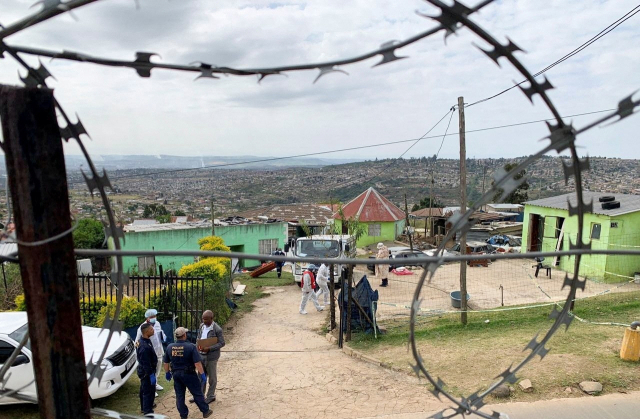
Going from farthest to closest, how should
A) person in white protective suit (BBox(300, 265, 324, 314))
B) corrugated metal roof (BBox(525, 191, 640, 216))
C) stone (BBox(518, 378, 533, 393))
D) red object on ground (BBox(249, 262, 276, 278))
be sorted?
red object on ground (BBox(249, 262, 276, 278)) < corrugated metal roof (BBox(525, 191, 640, 216)) < person in white protective suit (BBox(300, 265, 324, 314)) < stone (BBox(518, 378, 533, 393))

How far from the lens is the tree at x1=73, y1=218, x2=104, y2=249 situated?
24.0 meters

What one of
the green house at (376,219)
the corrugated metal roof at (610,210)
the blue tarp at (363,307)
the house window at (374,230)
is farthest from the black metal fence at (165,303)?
the house window at (374,230)

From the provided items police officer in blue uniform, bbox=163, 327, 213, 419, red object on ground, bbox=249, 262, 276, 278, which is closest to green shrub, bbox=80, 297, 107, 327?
police officer in blue uniform, bbox=163, 327, 213, 419

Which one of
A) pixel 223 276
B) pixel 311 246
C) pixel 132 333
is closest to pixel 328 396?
pixel 132 333

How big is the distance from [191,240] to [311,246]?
1117cm

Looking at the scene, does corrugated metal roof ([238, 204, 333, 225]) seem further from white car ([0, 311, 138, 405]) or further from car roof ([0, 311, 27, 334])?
car roof ([0, 311, 27, 334])

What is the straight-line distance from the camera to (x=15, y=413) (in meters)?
6.82

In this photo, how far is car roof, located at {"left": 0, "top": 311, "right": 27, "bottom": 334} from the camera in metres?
7.06

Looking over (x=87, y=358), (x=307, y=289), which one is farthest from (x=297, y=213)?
(x=87, y=358)

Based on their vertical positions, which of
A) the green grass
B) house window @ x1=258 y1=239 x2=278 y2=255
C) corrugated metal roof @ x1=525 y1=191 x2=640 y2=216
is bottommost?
house window @ x1=258 y1=239 x2=278 y2=255

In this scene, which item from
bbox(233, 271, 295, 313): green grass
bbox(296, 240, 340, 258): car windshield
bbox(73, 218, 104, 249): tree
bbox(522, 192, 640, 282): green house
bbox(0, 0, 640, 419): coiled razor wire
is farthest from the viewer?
bbox(73, 218, 104, 249): tree

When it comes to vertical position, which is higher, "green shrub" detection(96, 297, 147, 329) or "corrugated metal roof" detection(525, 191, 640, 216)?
"corrugated metal roof" detection(525, 191, 640, 216)

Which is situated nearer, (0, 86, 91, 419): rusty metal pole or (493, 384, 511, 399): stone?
(0, 86, 91, 419): rusty metal pole

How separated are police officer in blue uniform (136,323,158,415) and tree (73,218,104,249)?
19.4m
